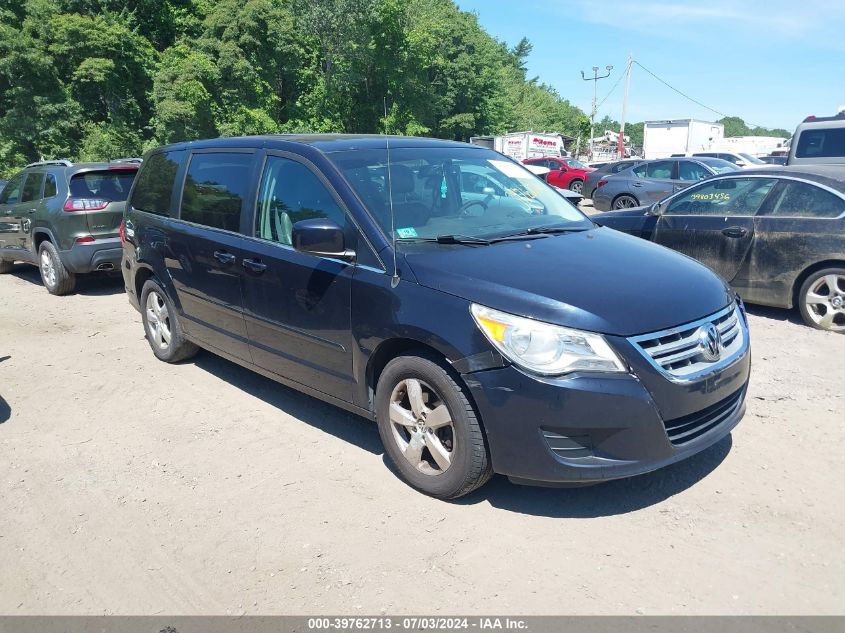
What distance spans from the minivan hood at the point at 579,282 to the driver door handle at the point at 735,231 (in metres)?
3.29

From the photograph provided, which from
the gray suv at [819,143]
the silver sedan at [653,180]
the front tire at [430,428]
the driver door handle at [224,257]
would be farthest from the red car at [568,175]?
the front tire at [430,428]

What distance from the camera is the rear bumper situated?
851 centimetres

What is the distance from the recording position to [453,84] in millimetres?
45062

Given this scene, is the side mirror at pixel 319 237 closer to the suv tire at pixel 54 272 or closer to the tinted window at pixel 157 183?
the tinted window at pixel 157 183

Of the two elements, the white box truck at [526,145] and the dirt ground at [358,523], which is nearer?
the dirt ground at [358,523]

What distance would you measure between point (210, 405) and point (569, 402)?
3.01 meters

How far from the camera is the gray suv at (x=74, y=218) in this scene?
851 cm

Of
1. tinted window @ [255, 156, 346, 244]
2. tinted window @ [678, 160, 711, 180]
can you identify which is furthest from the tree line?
tinted window @ [255, 156, 346, 244]

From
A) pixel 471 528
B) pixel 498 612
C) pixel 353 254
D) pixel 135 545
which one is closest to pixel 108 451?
pixel 135 545

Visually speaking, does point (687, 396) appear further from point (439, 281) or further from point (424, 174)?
point (424, 174)

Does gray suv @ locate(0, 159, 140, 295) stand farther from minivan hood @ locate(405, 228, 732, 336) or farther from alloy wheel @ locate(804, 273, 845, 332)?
alloy wheel @ locate(804, 273, 845, 332)

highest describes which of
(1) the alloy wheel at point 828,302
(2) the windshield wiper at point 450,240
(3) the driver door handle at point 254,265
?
(2) the windshield wiper at point 450,240

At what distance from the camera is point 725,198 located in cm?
712

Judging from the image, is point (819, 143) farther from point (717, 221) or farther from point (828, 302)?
point (828, 302)
